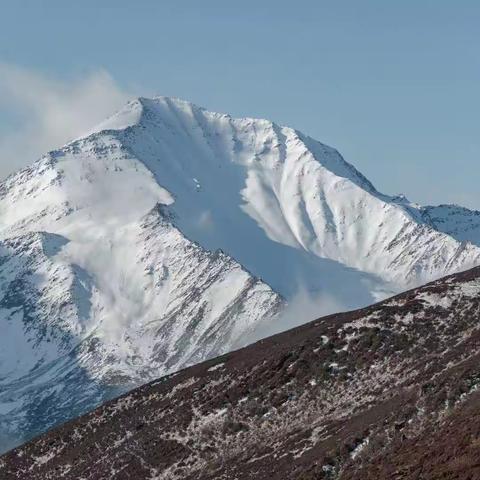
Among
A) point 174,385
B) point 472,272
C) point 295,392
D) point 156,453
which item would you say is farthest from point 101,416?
point 472,272

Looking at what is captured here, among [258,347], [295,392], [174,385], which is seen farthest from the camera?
[258,347]

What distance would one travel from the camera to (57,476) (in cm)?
11825

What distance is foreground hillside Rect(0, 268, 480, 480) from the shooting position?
7706 centimetres

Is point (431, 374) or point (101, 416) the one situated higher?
point (101, 416)

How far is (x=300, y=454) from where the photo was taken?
87000 mm

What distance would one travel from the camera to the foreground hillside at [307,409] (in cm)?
7706

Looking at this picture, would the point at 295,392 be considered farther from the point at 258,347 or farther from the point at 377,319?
the point at 258,347

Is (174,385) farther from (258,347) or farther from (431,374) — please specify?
(431,374)

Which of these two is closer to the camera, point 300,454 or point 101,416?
point 300,454

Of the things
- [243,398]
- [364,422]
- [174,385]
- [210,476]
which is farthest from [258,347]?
[364,422]

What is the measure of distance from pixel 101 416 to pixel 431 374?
2071 inches

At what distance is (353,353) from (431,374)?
19390 mm

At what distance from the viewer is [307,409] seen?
10456 cm

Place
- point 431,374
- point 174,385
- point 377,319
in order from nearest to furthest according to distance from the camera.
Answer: point 431,374 → point 377,319 → point 174,385
